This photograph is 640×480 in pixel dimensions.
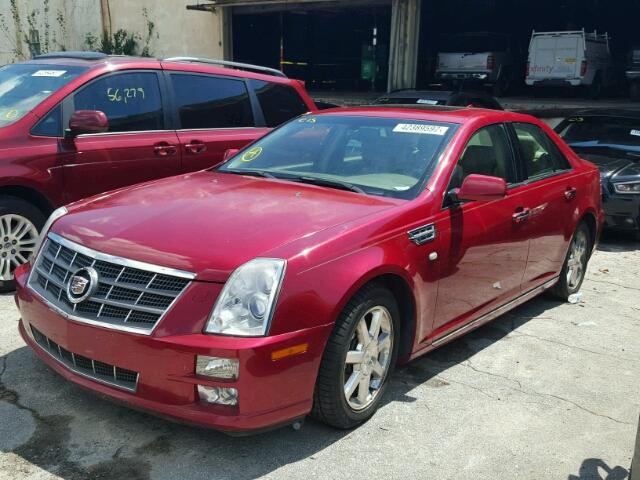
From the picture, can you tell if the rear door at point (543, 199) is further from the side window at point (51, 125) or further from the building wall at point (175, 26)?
the building wall at point (175, 26)

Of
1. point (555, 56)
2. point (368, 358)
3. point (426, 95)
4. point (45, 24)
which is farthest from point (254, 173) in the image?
point (45, 24)

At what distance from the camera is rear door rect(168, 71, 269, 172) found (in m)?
5.95

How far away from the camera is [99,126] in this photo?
5.07 meters

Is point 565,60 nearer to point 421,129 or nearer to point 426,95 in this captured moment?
point 426,95

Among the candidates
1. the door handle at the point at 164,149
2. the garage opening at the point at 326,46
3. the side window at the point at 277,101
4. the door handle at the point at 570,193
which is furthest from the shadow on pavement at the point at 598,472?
the garage opening at the point at 326,46

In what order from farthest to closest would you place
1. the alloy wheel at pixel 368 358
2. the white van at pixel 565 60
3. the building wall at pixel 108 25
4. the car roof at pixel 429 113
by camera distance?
1. the building wall at pixel 108 25
2. the white van at pixel 565 60
3. the car roof at pixel 429 113
4. the alloy wheel at pixel 368 358

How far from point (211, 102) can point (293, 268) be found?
3816 mm

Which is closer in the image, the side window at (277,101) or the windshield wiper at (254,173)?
the windshield wiper at (254,173)

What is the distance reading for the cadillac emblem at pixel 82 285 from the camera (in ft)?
9.68

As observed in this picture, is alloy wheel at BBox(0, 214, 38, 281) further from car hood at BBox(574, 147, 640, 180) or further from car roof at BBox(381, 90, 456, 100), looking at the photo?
car roof at BBox(381, 90, 456, 100)

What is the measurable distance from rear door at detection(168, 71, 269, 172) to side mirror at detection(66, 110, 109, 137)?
91 cm

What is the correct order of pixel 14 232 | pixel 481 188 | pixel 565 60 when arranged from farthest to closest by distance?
pixel 565 60 < pixel 14 232 < pixel 481 188

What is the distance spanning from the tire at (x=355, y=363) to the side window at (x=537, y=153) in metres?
1.96

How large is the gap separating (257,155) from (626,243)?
218 inches
